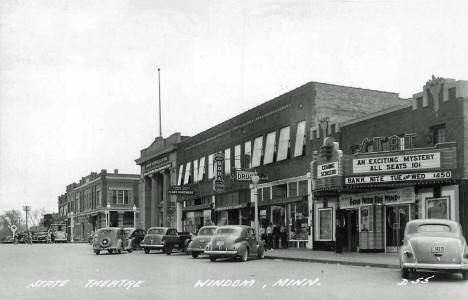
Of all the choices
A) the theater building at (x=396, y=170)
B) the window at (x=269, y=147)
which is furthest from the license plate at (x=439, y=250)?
the window at (x=269, y=147)

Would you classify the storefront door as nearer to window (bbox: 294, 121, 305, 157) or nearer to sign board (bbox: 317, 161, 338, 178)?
sign board (bbox: 317, 161, 338, 178)

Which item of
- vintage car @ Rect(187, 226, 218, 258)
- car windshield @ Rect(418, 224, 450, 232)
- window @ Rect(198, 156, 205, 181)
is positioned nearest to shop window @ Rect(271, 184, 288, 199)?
vintage car @ Rect(187, 226, 218, 258)

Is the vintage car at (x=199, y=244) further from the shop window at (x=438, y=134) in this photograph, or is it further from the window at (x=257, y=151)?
the window at (x=257, y=151)

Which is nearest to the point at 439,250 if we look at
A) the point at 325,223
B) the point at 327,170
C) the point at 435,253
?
the point at 435,253

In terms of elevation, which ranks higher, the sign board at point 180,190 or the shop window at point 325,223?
the sign board at point 180,190

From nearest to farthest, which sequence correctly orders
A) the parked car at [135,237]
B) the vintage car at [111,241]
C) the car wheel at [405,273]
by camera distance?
1. the car wheel at [405,273]
2. the vintage car at [111,241]
3. the parked car at [135,237]

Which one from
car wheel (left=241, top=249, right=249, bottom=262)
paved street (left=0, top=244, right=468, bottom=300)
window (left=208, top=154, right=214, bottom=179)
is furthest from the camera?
window (left=208, top=154, right=214, bottom=179)

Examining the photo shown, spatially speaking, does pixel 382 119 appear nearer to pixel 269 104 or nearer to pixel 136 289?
pixel 269 104

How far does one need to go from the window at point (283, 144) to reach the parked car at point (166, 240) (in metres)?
7.17

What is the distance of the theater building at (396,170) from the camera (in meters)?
23.9

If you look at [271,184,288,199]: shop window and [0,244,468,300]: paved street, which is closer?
[0,244,468,300]: paved street

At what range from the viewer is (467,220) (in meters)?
23.5

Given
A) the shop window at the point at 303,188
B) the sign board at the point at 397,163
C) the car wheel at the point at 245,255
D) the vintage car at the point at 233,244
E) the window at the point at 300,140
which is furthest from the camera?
the window at the point at 300,140

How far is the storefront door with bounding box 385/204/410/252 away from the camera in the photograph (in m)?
26.9
